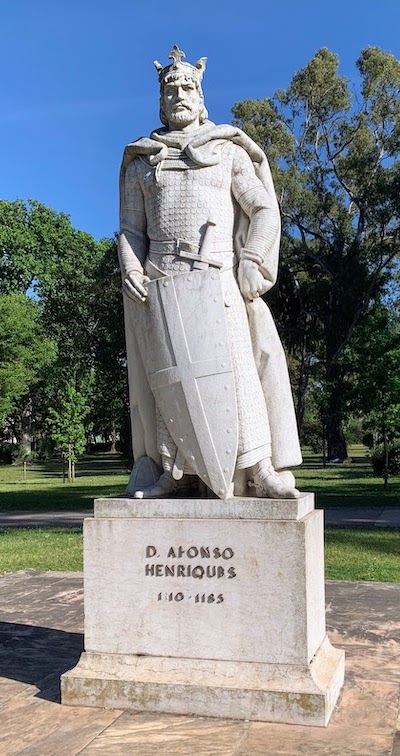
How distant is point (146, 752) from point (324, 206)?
31.0m

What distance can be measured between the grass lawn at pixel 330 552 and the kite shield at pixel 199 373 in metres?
4.37

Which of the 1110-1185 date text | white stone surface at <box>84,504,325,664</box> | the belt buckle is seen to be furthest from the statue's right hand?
the 1110-1185 date text

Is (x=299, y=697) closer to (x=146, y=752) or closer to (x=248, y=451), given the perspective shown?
(x=146, y=752)

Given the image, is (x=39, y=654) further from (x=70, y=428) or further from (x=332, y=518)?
(x=70, y=428)

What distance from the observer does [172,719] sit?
3.88m

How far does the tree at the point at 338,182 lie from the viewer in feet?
103

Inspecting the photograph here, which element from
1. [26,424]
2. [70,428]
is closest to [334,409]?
[70,428]

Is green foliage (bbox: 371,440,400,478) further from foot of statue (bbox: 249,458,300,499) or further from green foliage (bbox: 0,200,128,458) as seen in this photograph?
foot of statue (bbox: 249,458,300,499)

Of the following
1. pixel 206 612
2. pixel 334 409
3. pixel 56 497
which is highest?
pixel 334 409

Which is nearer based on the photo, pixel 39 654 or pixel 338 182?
pixel 39 654

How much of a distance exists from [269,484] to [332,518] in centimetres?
998

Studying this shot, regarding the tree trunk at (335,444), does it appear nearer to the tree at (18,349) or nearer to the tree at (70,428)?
the tree at (70,428)

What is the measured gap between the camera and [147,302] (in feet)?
14.4

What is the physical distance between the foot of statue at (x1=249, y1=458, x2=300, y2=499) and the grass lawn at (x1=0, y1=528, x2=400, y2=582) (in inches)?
162
